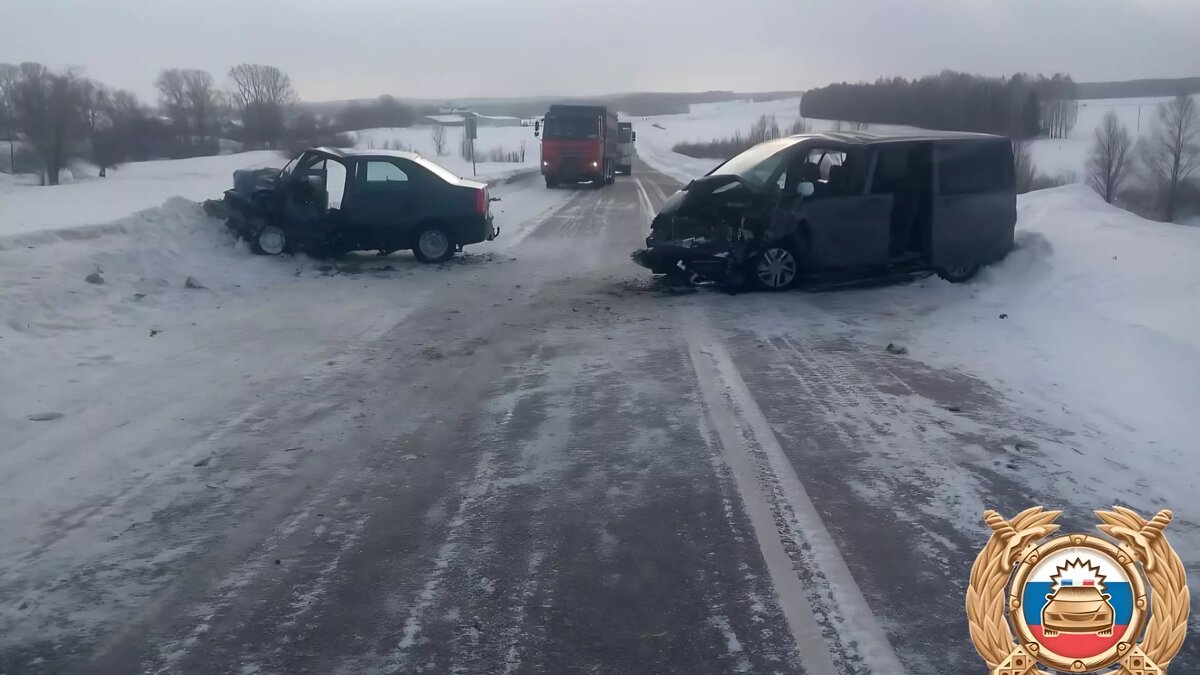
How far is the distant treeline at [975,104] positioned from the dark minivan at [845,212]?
93.9 inches

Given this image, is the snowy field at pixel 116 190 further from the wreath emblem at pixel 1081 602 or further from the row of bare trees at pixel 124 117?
the wreath emblem at pixel 1081 602

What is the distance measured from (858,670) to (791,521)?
1444 millimetres

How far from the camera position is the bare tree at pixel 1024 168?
15172mm

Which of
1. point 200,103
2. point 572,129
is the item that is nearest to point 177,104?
point 200,103

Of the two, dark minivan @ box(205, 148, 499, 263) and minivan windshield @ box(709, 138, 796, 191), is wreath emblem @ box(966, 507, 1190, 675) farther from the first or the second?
dark minivan @ box(205, 148, 499, 263)

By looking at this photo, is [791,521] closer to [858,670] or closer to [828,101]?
[858,670]

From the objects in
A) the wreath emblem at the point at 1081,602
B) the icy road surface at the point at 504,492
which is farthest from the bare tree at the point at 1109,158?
the wreath emblem at the point at 1081,602

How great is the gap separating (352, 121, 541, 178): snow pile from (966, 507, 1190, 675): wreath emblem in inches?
1208

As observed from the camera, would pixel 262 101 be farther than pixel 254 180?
Yes

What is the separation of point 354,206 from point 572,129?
23.8m

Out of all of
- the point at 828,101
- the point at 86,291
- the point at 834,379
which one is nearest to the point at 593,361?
the point at 834,379

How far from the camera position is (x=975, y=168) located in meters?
12.1

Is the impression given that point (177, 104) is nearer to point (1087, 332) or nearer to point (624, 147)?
point (624, 147)

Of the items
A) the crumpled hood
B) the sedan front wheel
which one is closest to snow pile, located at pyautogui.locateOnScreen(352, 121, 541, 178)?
the crumpled hood
